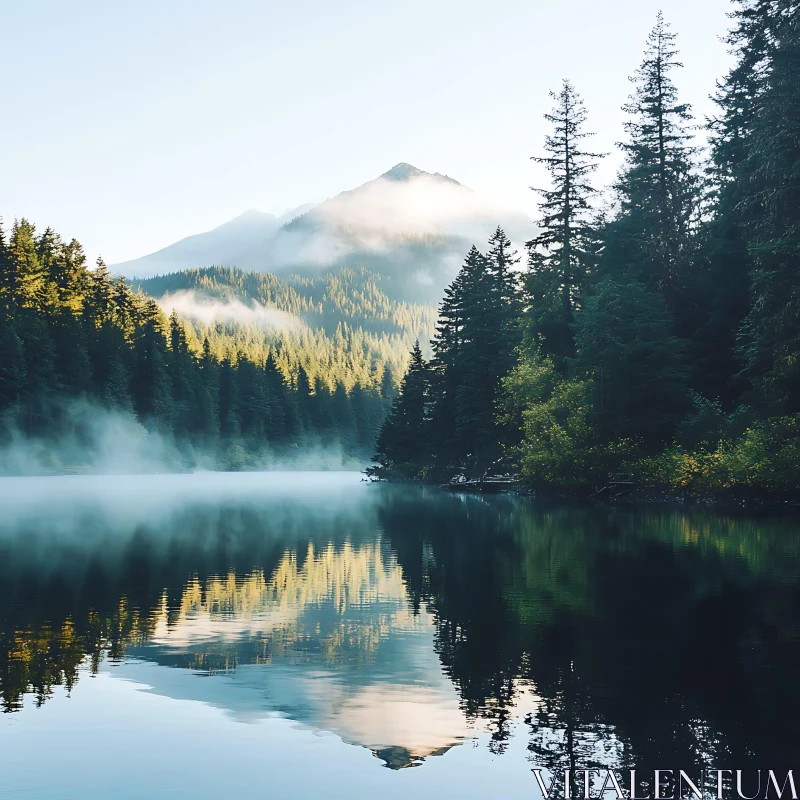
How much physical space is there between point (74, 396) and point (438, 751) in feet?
317

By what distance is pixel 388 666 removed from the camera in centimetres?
1326

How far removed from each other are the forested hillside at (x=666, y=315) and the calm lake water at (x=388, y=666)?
15711 millimetres

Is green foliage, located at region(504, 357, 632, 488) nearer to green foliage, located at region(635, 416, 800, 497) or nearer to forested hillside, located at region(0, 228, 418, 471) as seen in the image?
green foliage, located at region(635, 416, 800, 497)

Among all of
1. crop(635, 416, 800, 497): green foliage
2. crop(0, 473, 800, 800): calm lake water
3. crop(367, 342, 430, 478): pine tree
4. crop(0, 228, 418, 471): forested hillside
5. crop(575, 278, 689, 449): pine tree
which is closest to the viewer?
crop(0, 473, 800, 800): calm lake water

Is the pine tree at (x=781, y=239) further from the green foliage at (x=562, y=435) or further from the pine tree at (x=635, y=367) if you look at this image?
the green foliage at (x=562, y=435)

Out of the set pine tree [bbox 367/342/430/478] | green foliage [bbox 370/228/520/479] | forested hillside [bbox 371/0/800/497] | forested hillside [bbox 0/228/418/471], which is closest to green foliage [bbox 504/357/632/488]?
Result: forested hillside [bbox 371/0/800/497]

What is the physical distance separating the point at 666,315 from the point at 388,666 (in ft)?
152

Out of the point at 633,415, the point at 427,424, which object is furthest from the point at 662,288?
the point at 427,424

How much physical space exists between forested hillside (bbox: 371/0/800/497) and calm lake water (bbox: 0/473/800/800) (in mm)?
15711

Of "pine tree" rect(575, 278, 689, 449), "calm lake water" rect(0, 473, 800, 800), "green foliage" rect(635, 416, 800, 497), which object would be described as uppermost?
"pine tree" rect(575, 278, 689, 449)

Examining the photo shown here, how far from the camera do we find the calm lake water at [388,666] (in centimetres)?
898

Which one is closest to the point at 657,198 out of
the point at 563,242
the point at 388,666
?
the point at 563,242

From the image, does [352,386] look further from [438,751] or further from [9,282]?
[438,751]

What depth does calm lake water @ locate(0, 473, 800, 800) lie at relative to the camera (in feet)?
29.5
